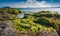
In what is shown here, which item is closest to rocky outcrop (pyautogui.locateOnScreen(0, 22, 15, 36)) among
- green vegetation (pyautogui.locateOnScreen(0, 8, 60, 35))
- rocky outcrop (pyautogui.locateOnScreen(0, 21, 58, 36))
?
rocky outcrop (pyautogui.locateOnScreen(0, 21, 58, 36))

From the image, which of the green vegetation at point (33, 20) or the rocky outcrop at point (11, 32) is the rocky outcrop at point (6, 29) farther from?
the green vegetation at point (33, 20)

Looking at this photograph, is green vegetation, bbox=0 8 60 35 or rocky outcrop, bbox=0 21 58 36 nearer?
rocky outcrop, bbox=0 21 58 36

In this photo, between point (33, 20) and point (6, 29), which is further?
point (33, 20)

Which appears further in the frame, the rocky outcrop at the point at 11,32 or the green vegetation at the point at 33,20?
the green vegetation at the point at 33,20

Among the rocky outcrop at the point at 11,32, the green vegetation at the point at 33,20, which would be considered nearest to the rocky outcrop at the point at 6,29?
the rocky outcrop at the point at 11,32

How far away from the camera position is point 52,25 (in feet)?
11.0

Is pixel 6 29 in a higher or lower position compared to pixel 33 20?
lower

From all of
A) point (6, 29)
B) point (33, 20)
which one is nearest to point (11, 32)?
point (6, 29)

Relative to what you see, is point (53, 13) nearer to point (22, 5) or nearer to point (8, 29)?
point (22, 5)

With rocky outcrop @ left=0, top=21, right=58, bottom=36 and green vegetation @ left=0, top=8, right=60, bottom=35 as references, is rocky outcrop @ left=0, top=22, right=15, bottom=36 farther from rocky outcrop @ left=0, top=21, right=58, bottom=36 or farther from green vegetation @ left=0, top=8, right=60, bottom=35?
green vegetation @ left=0, top=8, right=60, bottom=35

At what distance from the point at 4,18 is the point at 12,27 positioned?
0.30m

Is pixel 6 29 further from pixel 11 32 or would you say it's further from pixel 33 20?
pixel 33 20

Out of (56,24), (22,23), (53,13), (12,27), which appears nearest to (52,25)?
(56,24)

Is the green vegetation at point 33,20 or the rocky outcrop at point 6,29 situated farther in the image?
the green vegetation at point 33,20
